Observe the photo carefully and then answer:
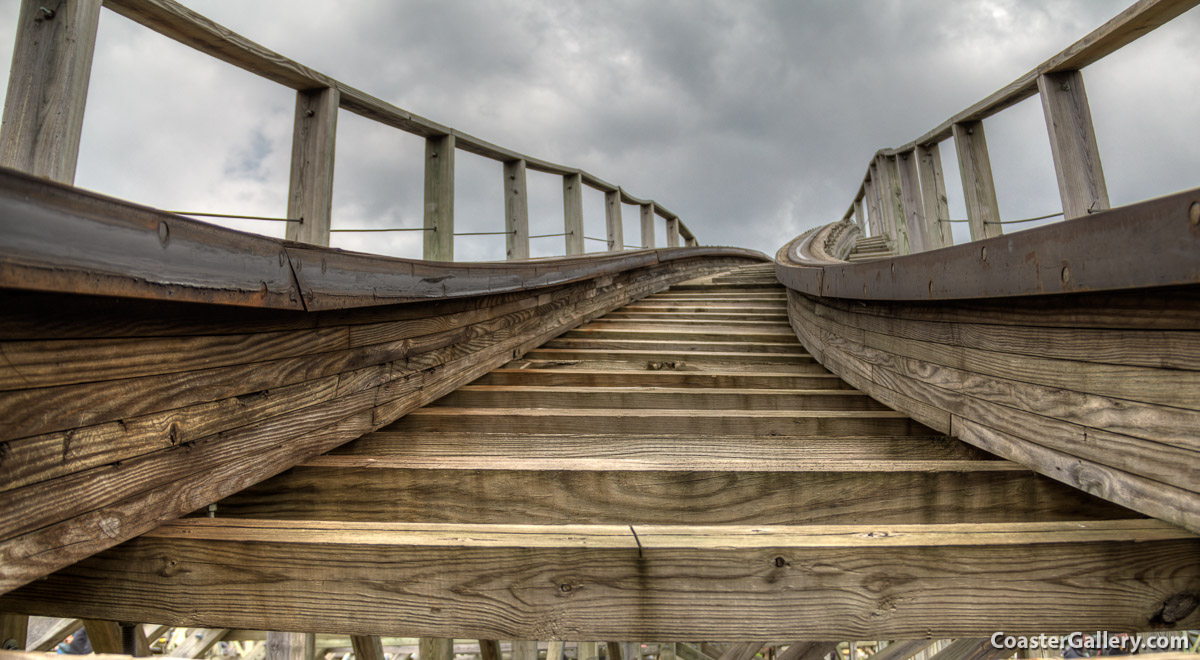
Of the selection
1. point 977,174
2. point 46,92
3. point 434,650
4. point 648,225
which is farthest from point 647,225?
point 46,92

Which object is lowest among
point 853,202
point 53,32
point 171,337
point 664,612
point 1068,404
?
point 664,612

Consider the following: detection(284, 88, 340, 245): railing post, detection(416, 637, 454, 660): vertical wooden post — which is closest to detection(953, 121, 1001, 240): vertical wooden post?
detection(284, 88, 340, 245): railing post

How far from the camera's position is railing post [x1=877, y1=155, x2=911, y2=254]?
869cm

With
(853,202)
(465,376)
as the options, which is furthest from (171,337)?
(853,202)

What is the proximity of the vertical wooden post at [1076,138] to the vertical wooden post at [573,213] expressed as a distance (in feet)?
14.6

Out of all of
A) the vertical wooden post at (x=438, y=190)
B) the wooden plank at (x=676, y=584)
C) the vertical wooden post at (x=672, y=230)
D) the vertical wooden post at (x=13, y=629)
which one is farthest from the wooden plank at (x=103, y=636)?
the vertical wooden post at (x=672, y=230)

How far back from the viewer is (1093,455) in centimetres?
130

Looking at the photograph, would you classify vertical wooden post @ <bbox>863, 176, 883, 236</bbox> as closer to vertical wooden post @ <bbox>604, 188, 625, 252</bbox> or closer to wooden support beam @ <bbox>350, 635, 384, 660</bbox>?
vertical wooden post @ <bbox>604, 188, 625, 252</bbox>

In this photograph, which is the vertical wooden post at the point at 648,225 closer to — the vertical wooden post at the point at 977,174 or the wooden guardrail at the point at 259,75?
the wooden guardrail at the point at 259,75

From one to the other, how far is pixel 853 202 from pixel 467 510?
51.2ft

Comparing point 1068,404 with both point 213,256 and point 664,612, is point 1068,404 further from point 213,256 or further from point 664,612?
point 213,256

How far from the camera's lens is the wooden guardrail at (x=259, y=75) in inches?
69.8

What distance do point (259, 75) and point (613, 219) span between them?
220 inches

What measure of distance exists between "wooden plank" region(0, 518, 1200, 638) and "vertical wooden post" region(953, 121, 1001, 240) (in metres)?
4.28
